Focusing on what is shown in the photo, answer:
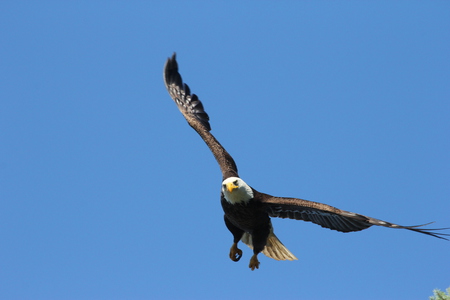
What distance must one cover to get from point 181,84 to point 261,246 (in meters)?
3.70

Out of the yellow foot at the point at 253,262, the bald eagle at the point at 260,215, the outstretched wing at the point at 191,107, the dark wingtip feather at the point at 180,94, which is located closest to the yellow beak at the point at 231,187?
the bald eagle at the point at 260,215

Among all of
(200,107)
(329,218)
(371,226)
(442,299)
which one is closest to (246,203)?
(329,218)

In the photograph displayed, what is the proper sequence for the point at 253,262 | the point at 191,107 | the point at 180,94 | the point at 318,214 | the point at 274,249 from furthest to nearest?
the point at 180,94
the point at 191,107
the point at 274,249
the point at 253,262
the point at 318,214

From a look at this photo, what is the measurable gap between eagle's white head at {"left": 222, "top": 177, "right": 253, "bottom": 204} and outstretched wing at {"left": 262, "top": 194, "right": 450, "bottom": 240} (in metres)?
0.24

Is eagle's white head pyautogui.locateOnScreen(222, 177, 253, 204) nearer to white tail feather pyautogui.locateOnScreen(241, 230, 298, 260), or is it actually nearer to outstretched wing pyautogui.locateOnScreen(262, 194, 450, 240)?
outstretched wing pyautogui.locateOnScreen(262, 194, 450, 240)

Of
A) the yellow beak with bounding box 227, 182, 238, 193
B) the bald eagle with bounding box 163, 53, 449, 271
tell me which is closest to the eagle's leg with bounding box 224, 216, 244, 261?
the bald eagle with bounding box 163, 53, 449, 271

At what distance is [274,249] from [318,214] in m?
1.44

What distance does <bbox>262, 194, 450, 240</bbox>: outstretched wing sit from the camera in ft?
22.5

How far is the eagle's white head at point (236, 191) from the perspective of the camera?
7.38m

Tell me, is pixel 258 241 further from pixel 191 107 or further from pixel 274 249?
pixel 191 107

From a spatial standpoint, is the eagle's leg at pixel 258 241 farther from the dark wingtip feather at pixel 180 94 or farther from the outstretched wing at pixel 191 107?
the dark wingtip feather at pixel 180 94

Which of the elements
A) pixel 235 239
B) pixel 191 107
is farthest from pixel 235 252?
pixel 191 107

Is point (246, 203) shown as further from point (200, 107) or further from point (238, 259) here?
point (200, 107)

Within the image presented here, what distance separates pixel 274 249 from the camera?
28.0 feet
